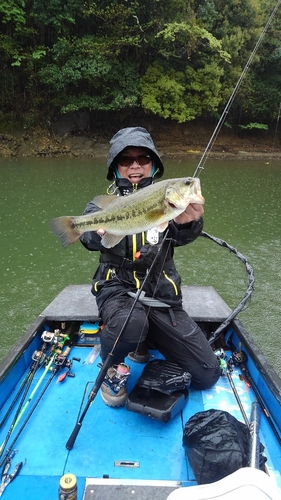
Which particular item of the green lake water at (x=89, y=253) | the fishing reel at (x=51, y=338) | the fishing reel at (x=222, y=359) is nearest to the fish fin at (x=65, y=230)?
the fishing reel at (x=51, y=338)

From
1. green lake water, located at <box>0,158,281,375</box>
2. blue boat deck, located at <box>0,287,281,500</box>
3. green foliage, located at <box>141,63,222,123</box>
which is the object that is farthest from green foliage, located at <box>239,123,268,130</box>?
blue boat deck, located at <box>0,287,281,500</box>

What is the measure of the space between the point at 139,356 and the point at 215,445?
1337mm

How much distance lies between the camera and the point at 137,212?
97.1 inches

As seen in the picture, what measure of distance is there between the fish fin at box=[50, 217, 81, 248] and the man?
0.81 feet

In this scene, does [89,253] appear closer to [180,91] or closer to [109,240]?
[109,240]

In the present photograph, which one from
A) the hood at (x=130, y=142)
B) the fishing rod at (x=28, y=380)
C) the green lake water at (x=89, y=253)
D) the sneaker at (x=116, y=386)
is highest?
the hood at (x=130, y=142)

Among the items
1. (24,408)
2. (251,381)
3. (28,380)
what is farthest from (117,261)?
(251,381)

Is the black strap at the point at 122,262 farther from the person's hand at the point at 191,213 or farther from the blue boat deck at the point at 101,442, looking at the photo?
the blue boat deck at the point at 101,442

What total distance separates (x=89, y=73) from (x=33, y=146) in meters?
5.42

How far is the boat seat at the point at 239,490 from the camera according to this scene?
4.50 ft

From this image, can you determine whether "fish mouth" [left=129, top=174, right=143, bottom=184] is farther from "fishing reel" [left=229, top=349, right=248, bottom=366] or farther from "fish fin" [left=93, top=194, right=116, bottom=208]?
"fishing reel" [left=229, top=349, right=248, bottom=366]

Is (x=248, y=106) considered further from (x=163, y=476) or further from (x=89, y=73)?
(x=163, y=476)

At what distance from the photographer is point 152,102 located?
23828mm

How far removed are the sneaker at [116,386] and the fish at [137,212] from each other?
100cm
